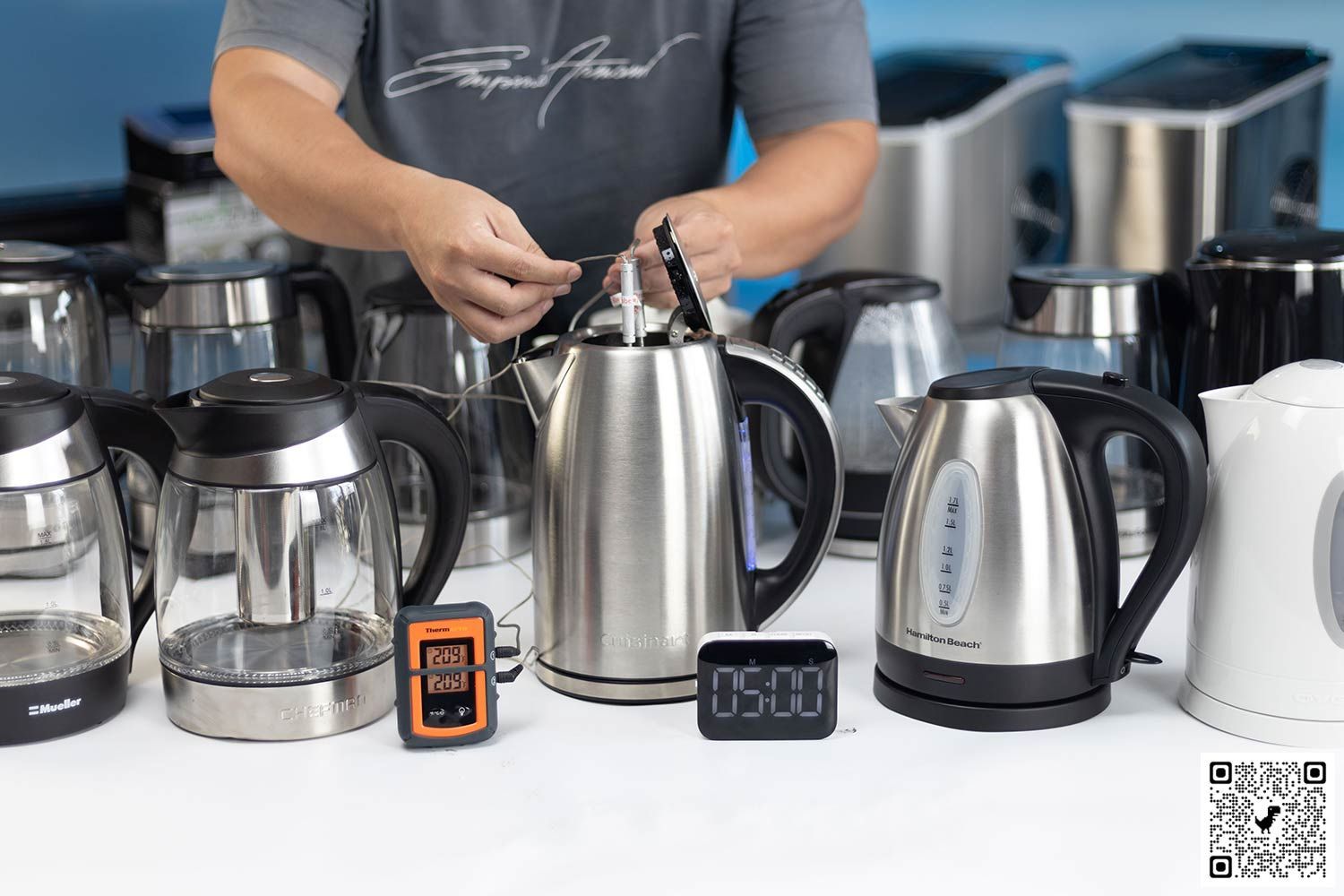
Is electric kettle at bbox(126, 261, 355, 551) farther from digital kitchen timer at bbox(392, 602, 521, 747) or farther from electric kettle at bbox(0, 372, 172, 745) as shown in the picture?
digital kitchen timer at bbox(392, 602, 521, 747)

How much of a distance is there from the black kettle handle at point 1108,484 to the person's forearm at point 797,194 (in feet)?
1.51

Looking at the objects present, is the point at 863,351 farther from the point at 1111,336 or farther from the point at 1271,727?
the point at 1271,727

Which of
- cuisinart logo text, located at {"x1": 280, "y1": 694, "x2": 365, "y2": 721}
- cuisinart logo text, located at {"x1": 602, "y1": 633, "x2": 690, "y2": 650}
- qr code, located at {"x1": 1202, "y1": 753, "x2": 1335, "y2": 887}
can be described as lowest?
qr code, located at {"x1": 1202, "y1": 753, "x2": 1335, "y2": 887}

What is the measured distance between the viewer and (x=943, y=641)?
922mm

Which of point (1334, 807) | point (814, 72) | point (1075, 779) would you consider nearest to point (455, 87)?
point (814, 72)

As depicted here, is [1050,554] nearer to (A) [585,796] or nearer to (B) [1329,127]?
(A) [585,796]

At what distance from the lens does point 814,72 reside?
1474 millimetres

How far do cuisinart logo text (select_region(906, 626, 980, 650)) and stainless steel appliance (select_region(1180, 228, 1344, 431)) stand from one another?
0.43m

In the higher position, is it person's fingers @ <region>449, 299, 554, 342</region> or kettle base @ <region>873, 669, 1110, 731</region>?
person's fingers @ <region>449, 299, 554, 342</region>

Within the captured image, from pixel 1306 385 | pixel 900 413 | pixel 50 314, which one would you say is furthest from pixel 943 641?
pixel 50 314

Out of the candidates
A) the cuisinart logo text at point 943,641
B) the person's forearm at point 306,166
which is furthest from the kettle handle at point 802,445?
the person's forearm at point 306,166

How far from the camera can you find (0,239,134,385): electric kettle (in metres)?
1.35

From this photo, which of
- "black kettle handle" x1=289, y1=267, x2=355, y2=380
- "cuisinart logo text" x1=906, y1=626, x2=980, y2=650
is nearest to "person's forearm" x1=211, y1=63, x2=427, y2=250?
"black kettle handle" x1=289, y1=267, x2=355, y2=380

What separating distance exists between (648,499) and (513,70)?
689 mm
